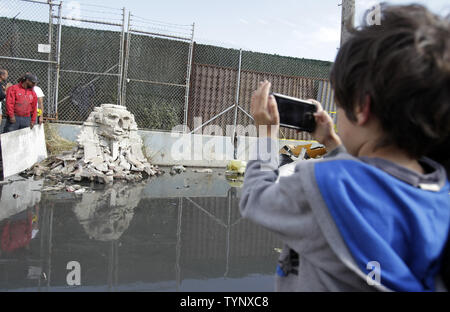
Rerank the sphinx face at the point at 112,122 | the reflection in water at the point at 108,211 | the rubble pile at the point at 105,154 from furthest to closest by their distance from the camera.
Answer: the sphinx face at the point at 112,122 → the rubble pile at the point at 105,154 → the reflection in water at the point at 108,211

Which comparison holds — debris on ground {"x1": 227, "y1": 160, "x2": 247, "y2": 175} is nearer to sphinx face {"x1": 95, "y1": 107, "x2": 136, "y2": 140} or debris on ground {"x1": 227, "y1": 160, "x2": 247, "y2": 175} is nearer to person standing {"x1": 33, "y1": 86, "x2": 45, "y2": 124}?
sphinx face {"x1": 95, "y1": 107, "x2": 136, "y2": 140}

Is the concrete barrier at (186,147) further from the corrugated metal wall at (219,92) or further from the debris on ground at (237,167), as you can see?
the corrugated metal wall at (219,92)

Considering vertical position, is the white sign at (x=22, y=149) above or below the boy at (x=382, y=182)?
below

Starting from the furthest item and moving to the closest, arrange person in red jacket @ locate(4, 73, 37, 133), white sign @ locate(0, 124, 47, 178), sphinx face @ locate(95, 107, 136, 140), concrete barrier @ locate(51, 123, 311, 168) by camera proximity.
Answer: concrete barrier @ locate(51, 123, 311, 168), sphinx face @ locate(95, 107, 136, 140), person in red jacket @ locate(4, 73, 37, 133), white sign @ locate(0, 124, 47, 178)

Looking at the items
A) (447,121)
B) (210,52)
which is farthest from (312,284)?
(210,52)

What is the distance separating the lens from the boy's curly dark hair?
91 centimetres

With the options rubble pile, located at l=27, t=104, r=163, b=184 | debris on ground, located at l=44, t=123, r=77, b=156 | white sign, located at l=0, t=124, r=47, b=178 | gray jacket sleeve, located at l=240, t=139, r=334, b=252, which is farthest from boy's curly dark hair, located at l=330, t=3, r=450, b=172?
debris on ground, located at l=44, t=123, r=77, b=156

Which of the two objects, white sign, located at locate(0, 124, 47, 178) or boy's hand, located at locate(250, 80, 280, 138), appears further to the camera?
white sign, located at locate(0, 124, 47, 178)

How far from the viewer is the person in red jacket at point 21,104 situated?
7.64 metres

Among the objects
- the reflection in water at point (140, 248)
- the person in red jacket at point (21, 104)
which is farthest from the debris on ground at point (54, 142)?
the reflection in water at point (140, 248)

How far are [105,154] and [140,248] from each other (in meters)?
4.60

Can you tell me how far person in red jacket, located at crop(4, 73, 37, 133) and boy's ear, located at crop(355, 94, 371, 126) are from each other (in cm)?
800

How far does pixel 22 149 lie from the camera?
7516mm

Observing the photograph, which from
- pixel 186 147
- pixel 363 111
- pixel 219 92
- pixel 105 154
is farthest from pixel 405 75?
pixel 219 92
